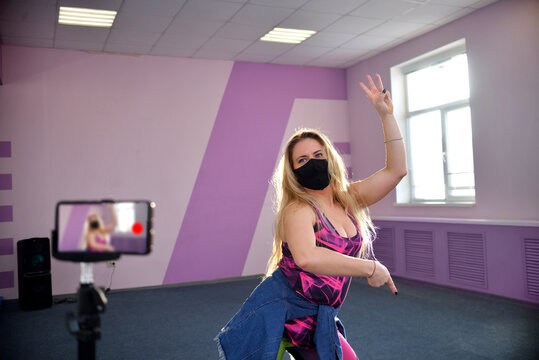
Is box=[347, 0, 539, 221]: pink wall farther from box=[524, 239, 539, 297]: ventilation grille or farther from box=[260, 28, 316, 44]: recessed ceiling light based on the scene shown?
box=[260, 28, 316, 44]: recessed ceiling light

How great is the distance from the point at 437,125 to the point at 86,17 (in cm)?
436

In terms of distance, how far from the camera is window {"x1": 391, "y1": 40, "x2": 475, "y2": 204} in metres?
5.58

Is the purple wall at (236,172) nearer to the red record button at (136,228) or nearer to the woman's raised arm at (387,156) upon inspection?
the woman's raised arm at (387,156)

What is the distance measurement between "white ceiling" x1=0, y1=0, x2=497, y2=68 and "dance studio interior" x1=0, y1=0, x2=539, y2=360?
0.03m

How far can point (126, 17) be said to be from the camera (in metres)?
4.97

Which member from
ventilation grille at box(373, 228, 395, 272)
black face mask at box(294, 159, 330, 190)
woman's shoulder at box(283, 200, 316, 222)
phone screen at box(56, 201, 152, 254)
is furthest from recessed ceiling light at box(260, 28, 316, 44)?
phone screen at box(56, 201, 152, 254)

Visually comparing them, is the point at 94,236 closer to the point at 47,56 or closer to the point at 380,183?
the point at 380,183

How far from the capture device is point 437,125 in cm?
604

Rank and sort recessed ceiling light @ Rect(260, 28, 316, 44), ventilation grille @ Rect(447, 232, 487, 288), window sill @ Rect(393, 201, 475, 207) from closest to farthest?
ventilation grille @ Rect(447, 232, 487, 288), window sill @ Rect(393, 201, 475, 207), recessed ceiling light @ Rect(260, 28, 316, 44)

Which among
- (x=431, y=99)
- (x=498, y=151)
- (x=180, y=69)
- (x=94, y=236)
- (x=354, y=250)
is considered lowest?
(x=354, y=250)

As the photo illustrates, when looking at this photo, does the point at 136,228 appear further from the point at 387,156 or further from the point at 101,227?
the point at 387,156

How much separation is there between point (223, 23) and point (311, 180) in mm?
4125

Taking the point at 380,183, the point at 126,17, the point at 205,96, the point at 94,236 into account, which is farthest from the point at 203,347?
the point at 205,96

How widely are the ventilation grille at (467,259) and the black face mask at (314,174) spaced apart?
4095 millimetres
